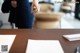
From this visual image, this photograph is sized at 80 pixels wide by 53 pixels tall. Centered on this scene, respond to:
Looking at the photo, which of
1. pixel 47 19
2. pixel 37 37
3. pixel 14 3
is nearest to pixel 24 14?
pixel 14 3

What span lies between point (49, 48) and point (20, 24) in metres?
0.69

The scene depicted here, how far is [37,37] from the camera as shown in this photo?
3.39ft

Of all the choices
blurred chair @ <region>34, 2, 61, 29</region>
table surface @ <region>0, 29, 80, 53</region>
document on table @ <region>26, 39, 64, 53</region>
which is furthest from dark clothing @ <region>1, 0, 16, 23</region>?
blurred chair @ <region>34, 2, 61, 29</region>

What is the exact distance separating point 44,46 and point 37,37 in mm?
182

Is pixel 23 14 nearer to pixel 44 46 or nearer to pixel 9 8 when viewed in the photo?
pixel 9 8

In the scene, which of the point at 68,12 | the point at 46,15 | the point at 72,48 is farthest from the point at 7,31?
the point at 68,12

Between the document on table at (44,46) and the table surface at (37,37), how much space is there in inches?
1.0

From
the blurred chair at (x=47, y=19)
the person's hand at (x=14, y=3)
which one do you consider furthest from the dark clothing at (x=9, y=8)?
the blurred chair at (x=47, y=19)

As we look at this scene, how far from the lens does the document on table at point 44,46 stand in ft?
2.61

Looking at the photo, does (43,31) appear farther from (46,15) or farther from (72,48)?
(46,15)

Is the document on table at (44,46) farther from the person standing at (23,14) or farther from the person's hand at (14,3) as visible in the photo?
the person's hand at (14,3)

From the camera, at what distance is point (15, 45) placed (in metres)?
0.88

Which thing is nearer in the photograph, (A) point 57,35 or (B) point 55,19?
(A) point 57,35

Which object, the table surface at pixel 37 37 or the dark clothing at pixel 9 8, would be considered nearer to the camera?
the table surface at pixel 37 37
